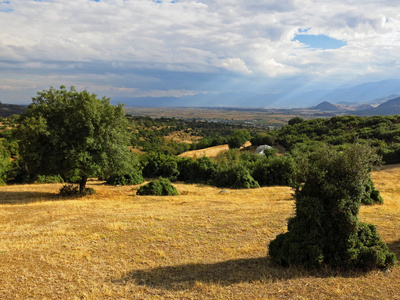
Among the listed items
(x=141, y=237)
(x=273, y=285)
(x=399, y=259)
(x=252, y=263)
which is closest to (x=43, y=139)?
(x=141, y=237)

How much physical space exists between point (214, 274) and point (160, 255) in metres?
2.21

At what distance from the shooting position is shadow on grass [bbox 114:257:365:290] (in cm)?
737

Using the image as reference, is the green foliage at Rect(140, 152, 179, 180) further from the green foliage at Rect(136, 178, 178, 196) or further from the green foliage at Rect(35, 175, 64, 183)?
the green foliage at Rect(136, 178, 178, 196)

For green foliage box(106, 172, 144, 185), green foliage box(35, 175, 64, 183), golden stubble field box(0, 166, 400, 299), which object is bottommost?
green foliage box(35, 175, 64, 183)

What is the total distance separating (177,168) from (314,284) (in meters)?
26.0

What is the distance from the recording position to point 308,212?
7.79 metres

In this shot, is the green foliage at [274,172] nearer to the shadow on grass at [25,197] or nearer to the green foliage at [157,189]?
the green foliage at [157,189]

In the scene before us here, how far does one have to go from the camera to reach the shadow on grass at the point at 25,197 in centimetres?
1762

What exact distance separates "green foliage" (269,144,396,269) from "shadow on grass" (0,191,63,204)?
16430mm

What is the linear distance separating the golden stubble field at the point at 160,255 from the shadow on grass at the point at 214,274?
28 mm

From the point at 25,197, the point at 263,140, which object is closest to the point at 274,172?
the point at 25,197

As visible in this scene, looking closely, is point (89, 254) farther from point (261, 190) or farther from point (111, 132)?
point (261, 190)

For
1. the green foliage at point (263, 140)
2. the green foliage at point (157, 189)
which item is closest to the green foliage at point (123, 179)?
the green foliage at point (157, 189)

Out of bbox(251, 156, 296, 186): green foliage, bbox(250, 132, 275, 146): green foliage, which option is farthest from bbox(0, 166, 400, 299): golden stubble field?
bbox(250, 132, 275, 146): green foliage
